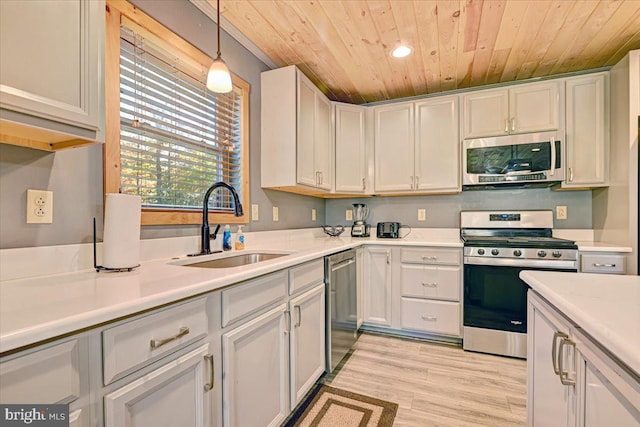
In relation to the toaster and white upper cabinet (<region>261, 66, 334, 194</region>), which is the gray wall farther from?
the toaster

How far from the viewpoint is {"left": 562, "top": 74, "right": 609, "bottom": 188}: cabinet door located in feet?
8.08

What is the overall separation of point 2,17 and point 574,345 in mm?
1760

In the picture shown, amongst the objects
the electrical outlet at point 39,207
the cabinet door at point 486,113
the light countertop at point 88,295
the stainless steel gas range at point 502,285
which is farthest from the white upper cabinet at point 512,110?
the electrical outlet at point 39,207

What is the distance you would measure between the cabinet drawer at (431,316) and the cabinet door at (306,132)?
143cm

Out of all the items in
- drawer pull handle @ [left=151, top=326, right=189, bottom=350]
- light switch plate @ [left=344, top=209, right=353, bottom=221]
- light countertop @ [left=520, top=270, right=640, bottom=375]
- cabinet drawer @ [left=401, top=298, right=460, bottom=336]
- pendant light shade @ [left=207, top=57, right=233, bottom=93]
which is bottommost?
cabinet drawer @ [left=401, top=298, right=460, bottom=336]

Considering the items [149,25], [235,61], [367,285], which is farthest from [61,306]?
[367,285]

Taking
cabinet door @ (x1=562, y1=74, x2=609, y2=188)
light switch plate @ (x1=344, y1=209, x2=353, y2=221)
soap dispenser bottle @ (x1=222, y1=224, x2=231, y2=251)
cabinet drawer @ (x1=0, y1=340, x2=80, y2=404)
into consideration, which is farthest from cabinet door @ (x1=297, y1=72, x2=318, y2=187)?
cabinet door @ (x1=562, y1=74, x2=609, y2=188)

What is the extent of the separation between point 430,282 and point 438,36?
1963mm

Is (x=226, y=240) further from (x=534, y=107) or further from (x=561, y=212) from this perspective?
(x=561, y=212)

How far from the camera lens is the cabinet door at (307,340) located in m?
1.60

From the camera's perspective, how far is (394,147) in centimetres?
309

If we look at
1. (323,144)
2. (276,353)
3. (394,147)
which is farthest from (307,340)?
(394,147)

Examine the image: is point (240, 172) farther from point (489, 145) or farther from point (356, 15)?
point (489, 145)

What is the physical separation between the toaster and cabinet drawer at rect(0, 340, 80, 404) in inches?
110
